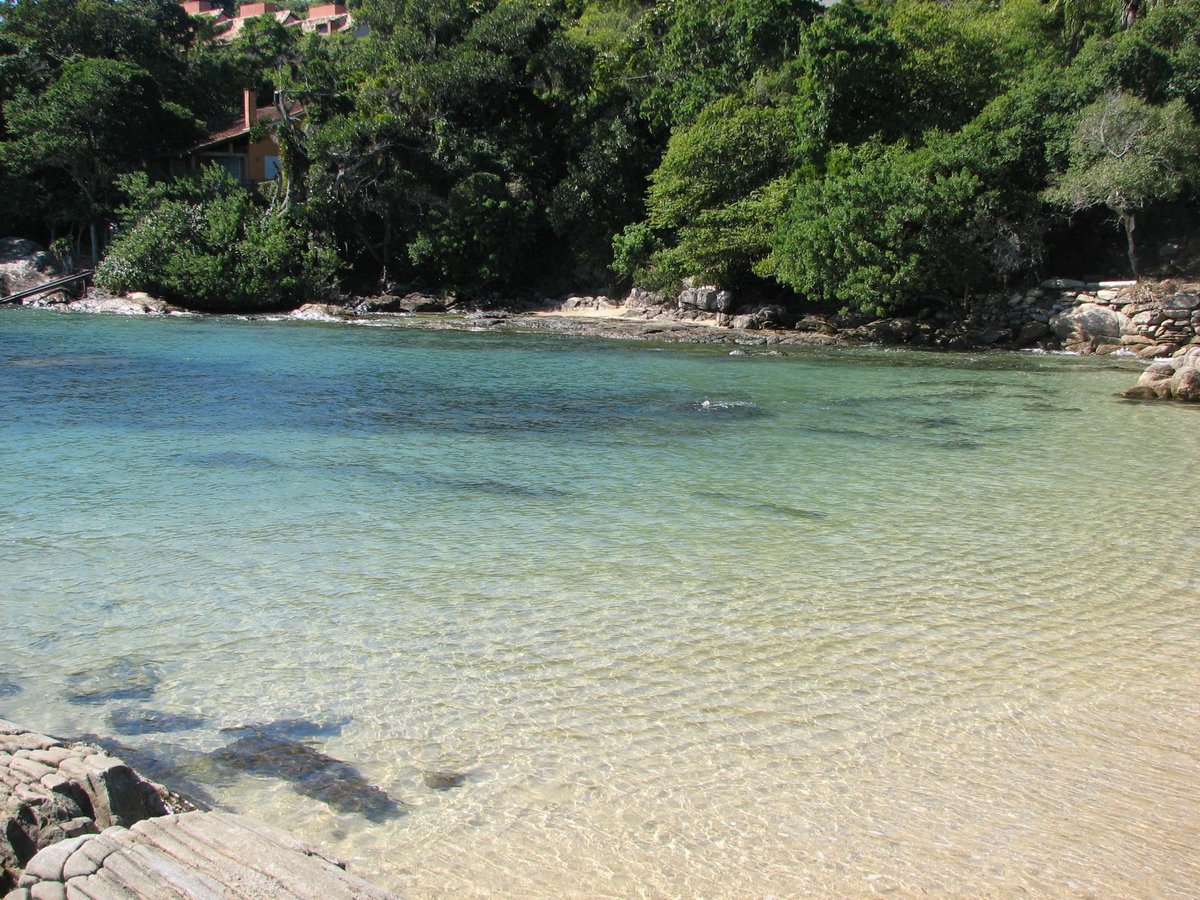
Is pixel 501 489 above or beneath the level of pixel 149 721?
above

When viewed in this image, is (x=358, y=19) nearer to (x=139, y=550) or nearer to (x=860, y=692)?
(x=139, y=550)

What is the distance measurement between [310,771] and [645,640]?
2.18 meters

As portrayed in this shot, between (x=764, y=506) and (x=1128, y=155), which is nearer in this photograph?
(x=764, y=506)

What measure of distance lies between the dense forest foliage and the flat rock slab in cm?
2303

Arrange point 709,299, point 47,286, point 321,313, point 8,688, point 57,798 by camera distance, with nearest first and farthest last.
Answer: point 57,798, point 8,688, point 709,299, point 321,313, point 47,286

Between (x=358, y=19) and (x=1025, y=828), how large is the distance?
46.4 metres

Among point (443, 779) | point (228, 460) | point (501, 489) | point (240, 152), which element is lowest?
point (443, 779)

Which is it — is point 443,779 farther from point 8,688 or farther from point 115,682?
point 8,688

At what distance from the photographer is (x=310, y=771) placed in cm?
428

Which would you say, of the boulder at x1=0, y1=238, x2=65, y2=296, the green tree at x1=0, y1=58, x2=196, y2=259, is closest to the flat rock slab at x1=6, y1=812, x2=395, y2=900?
the boulder at x1=0, y1=238, x2=65, y2=296

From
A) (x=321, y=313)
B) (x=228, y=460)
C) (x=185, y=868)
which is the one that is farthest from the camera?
(x=321, y=313)

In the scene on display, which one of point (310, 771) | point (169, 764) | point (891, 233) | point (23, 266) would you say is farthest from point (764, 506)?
point (23, 266)

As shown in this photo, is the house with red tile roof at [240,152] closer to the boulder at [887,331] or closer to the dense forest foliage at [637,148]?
the dense forest foliage at [637,148]

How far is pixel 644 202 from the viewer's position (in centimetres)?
3198
